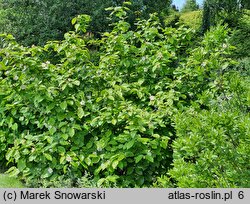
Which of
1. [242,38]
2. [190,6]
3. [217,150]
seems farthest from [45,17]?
[190,6]

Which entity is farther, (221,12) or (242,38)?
(221,12)

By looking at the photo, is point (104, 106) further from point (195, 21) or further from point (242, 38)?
point (195, 21)

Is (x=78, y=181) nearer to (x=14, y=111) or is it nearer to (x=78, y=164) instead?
(x=78, y=164)

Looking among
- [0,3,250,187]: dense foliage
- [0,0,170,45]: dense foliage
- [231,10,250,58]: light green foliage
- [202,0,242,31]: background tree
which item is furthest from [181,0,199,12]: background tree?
[0,3,250,187]: dense foliage

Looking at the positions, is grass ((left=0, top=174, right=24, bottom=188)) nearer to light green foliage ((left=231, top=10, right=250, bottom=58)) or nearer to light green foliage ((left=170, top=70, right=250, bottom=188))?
light green foliage ((left=170, top=70, right=250, bottom=188))

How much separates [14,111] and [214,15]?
10.7 meters

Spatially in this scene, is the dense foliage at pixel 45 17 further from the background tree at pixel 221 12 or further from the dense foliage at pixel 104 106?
the dense foliage at pixel 104 106

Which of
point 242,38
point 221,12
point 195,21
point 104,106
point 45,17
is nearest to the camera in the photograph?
point 104,106

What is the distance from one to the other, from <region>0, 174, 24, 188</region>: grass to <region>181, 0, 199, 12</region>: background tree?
24542 millimetres

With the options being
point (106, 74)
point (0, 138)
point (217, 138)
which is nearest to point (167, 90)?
point (106, 74)

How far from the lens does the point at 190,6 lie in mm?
27438

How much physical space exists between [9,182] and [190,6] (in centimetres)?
2517

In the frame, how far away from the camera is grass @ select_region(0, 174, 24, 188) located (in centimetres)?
393

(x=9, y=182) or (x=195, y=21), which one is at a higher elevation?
(x=195, y=21)
